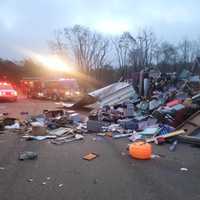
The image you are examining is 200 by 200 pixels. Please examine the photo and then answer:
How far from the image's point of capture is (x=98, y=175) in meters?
4.94

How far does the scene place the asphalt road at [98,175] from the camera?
411 cm

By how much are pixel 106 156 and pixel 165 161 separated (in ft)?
4.57

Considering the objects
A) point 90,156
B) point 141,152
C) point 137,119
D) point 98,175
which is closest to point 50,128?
point 137,119

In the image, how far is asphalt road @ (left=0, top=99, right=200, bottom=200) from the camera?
4109mm

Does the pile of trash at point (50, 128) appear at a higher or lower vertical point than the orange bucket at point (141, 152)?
lower

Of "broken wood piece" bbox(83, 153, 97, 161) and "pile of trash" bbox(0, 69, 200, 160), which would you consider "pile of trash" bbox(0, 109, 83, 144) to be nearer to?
"pile of trash" bbox(0, 69, 200, 160)

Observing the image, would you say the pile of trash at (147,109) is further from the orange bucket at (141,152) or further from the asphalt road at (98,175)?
the orange bucket at (141,152)

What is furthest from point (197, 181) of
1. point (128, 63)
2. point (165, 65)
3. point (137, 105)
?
point (128, 63)

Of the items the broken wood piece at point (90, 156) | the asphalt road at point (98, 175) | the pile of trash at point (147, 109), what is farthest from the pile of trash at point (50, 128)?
the broken wood piece at point (90, 156)

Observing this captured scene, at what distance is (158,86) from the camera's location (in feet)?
45.9

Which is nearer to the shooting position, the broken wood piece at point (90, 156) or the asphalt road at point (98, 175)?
the asphalt road at point (98, 175)

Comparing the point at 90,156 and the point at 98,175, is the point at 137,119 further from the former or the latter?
the point at 98,175

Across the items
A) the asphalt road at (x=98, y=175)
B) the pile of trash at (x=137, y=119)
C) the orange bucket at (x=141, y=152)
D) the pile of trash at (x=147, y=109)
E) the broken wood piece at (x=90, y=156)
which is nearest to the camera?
the asphalt road at (x=98, y=175)

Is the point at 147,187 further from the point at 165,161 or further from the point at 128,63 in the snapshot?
the point at 128,63
